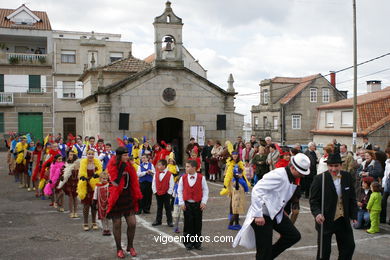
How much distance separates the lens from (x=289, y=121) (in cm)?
4425

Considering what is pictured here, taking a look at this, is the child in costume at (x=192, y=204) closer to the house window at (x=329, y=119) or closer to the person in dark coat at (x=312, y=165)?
the person in dark coat at (x=312, y=165)

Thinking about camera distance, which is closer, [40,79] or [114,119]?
[114,119]

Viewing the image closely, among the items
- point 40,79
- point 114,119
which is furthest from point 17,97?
Answer: point 114,119

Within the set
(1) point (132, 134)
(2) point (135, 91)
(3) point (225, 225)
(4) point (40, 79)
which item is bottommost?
(3) point (225, 225)

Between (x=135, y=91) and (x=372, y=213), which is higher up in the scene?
(x=135, y=91)

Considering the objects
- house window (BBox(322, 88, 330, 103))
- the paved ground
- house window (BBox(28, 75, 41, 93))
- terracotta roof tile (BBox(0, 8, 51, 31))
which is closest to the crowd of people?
the paved ground

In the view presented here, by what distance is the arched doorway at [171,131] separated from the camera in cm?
2069

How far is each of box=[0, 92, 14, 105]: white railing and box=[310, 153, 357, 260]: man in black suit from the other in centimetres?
3569

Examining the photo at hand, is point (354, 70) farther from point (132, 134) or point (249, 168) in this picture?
point (132, 134)

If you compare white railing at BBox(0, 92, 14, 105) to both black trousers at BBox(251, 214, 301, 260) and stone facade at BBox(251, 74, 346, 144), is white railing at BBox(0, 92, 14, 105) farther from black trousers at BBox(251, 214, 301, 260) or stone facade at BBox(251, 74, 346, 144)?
black trousers at BBox(251, 214, 301, 260)

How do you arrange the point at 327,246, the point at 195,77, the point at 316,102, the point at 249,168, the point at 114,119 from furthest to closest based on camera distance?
the point at 316,102 → the point at 195,77 → the point at 114,119 → the point at 249,168 → the point at 327,246

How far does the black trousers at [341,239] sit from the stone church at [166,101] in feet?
45.3

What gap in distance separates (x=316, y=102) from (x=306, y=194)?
3230 centimetres

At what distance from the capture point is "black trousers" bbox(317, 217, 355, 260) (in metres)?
5.84
